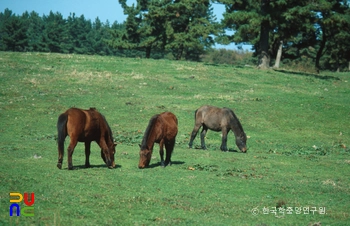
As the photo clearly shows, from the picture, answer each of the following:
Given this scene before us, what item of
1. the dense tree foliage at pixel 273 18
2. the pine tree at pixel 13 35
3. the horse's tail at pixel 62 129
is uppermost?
the dense tree foliage at pixel 273 18

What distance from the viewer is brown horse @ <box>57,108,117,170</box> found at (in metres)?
15.0

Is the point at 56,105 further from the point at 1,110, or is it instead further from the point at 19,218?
the point at 19,218

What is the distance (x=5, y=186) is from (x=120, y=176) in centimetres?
392

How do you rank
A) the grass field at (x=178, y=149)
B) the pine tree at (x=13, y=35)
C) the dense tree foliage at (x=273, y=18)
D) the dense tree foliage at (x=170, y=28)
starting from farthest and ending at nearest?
1. the pine tree at (x=13, y=35)
2. the dense tree foliage at (x=170, y=28)
3. the dense tree foliage at (x=273, y=18)
4. the grass field at (x=178, y=149)

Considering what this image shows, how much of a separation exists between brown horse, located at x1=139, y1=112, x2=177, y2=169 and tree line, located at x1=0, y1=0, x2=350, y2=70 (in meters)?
30.4

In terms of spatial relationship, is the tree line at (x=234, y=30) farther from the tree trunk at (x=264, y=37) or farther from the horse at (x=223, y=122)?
the horse at (x=223, y=122)

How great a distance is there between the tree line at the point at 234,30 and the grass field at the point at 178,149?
4.97m

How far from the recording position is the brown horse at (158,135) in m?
16.6

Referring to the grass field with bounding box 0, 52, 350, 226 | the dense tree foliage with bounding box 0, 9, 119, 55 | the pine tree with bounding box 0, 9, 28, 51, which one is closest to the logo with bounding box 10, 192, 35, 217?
the grass field with bounding box 0, 52, 350, 226

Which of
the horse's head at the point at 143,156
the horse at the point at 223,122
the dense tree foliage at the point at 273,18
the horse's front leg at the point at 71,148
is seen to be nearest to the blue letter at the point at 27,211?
the horse's front leg at the point at 71,148

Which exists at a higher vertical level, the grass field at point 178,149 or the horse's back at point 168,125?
the horse's back at point 168,125

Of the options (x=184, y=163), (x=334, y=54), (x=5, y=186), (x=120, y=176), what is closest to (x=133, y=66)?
(x=184, y=163)

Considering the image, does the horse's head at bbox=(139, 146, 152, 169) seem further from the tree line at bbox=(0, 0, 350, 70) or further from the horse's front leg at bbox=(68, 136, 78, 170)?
the tree line at bbox=(0, 0, 350, 70)

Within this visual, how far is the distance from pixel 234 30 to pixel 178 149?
31.3 metres
